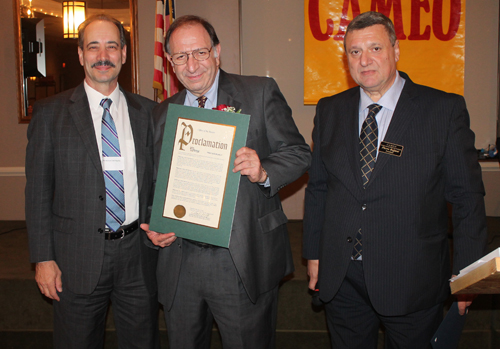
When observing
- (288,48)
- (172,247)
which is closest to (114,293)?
(172,247)

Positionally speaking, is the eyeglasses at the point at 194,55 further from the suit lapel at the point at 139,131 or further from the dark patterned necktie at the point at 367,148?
the dark patterned necktie at the point at 367,148

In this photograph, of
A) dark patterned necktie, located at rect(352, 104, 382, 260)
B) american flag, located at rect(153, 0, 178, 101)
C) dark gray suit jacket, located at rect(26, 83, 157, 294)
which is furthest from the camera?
american flag, located at rect(153, 0, 178, 101)

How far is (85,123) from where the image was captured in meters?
1.92

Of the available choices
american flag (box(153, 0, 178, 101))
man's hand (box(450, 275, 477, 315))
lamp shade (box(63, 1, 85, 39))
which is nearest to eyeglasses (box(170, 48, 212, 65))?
man's hand (box(450, 275, 477, 315))

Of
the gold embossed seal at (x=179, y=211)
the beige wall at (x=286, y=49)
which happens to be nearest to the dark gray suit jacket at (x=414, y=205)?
the gold embossed seal at (x=179, y=211)

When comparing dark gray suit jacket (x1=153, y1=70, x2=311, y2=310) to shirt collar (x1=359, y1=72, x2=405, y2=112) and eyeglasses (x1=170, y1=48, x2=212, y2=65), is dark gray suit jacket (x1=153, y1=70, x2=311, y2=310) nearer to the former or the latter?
eyeglasses (x1=170, y1=48, x2=212, y2=65)

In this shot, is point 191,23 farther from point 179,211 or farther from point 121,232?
point 121,232

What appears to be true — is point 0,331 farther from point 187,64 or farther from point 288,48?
point 288,48

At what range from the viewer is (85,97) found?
1991 mm

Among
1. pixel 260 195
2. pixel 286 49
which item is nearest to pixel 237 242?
pixel 260 195

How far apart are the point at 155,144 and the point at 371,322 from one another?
1.28 metres

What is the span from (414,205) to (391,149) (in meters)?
0.24

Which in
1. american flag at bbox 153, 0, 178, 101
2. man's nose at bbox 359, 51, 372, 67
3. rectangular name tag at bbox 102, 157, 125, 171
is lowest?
rectangular name tag at bbox 102, 157, 125, 171

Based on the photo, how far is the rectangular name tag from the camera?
6.32 feet
